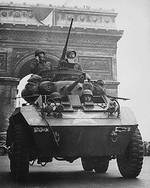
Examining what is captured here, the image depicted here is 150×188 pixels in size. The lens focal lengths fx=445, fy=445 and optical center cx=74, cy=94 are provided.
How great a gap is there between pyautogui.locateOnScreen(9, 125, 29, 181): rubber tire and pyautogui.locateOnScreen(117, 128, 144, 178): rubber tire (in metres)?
1.62

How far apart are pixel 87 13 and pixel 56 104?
54.1ft

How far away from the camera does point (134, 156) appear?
732cm

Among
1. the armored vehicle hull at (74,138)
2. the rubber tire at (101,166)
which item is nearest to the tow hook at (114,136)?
the armored vehicle hull at (74,138)

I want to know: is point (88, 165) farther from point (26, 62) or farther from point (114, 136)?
point (26, 62)

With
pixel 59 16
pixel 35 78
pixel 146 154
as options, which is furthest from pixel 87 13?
pixel 35 78

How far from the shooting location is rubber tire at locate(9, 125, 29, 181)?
698cm

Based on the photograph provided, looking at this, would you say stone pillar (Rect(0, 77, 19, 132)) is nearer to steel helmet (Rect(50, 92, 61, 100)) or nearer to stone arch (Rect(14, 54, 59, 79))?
stone arch (Rect(14, 54, 59, 79))

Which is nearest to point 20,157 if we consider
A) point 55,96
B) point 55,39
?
point 55,96

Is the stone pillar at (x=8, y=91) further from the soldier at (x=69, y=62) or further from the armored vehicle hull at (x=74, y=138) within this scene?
the armored vehicle hull at (x=74, y=138)

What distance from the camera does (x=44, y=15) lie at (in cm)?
2330

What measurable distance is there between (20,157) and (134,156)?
1.86 m

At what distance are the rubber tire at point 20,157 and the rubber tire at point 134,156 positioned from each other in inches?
63.7

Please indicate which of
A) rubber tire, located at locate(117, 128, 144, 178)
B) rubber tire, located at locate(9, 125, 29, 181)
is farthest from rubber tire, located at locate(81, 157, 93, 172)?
rubber tire, located at locate(9, 125, 29, 181)

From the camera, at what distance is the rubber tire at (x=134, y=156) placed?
733 cm
